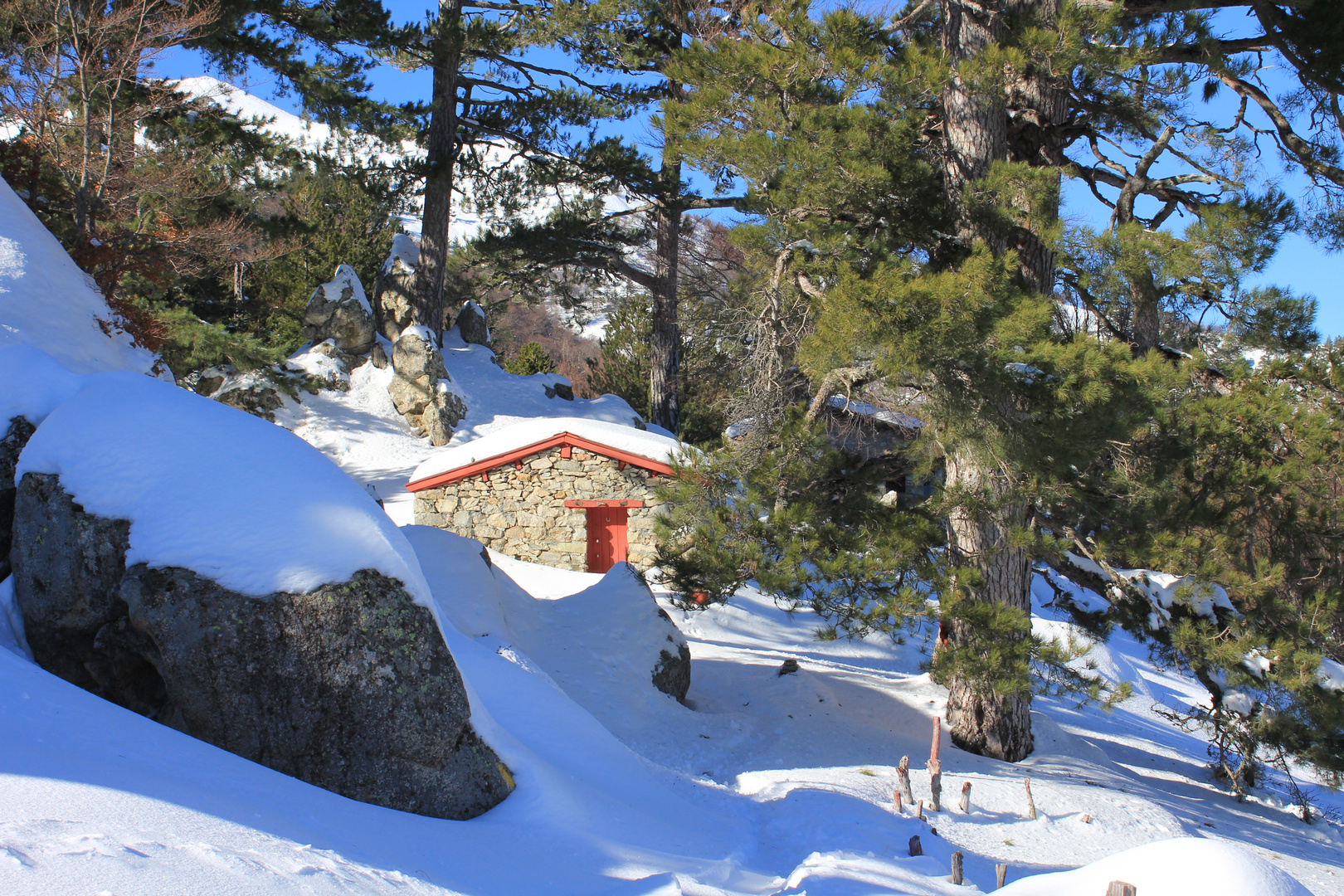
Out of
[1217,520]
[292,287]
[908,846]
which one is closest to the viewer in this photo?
[908,846]

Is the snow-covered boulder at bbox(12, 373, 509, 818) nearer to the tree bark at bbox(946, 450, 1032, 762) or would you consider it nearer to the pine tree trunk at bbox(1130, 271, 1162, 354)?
the tree bark at bbox(946, 450, 1032, 762)

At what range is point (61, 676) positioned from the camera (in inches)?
152

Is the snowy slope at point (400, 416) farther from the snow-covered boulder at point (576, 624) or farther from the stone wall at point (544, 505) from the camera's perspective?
the snow-covered boulder at point (576, 624)

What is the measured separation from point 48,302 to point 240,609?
4533mm

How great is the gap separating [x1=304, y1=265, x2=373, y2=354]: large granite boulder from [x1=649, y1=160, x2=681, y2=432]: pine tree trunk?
23.8 ft

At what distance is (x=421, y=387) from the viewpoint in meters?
18.5

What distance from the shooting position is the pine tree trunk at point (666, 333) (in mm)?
17766

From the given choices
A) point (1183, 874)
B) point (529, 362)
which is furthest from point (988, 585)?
point (529, 362)

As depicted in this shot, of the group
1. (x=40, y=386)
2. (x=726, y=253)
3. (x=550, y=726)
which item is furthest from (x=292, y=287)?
(x=550, y=726)

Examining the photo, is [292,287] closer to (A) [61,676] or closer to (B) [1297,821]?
(A) [61,676]

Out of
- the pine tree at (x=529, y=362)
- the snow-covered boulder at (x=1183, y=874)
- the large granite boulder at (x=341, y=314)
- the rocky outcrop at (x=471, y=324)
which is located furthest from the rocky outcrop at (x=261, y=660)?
the pine tree at (x=529, y=362)

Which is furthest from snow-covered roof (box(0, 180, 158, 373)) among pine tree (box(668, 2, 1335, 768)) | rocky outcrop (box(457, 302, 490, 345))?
rocky outcrop (box(457, 302, 490, 345))

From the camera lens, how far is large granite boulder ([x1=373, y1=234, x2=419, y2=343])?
20.0m

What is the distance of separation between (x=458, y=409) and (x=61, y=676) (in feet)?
50.0
